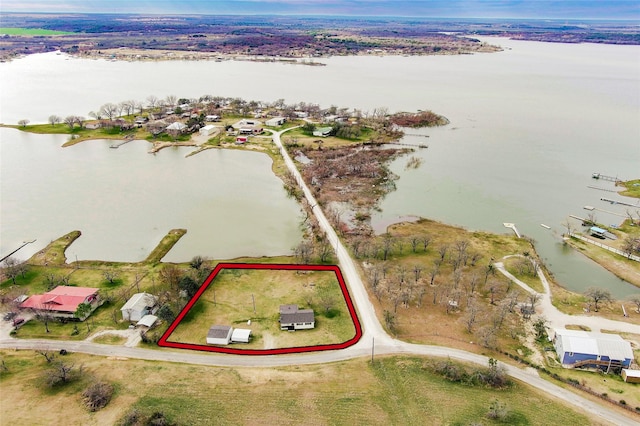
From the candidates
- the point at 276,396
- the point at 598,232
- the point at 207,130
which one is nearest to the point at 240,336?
the point at 276,396

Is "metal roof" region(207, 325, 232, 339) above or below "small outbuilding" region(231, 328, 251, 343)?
above

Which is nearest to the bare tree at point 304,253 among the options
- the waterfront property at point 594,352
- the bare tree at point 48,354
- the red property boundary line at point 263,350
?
the red property boundary line at point 263,350

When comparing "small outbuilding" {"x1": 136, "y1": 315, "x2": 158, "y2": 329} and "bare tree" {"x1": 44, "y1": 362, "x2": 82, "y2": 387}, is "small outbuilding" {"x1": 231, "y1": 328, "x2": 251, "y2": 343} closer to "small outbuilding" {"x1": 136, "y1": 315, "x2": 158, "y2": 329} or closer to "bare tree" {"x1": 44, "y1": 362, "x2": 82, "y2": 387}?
"small outbuilding" {"x1": 136, "y1": 315, "x2": 158, "y2": 329}

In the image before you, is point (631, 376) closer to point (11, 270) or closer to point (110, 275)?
point (110, 275)

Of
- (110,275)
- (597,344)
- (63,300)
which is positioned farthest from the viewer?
(110,275)

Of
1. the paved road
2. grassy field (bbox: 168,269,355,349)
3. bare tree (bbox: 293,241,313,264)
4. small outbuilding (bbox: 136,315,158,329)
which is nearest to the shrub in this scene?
the paved road

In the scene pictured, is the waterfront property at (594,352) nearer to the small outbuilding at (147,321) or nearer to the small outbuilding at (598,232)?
the small outbuilding at (598,232)
